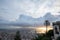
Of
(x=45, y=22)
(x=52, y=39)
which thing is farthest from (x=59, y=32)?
(x=45, y=22)

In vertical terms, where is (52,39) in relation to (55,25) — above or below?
below

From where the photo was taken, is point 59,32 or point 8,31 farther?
point 8,31

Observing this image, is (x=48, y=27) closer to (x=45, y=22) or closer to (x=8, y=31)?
(x=45, y=22)

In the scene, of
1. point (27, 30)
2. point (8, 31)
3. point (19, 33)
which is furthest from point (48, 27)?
point (8, 31)

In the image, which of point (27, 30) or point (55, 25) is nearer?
point (55, 25)

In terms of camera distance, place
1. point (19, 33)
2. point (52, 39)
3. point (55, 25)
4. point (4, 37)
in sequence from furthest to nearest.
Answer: point (19, 33), point (4, 37), point (55, 25), point (52, 39)

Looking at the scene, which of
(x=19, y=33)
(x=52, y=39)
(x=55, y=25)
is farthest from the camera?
(x=19, y=33)

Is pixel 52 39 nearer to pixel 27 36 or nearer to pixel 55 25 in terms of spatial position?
pixel 55 25

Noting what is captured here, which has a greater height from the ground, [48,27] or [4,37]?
[48,27]
